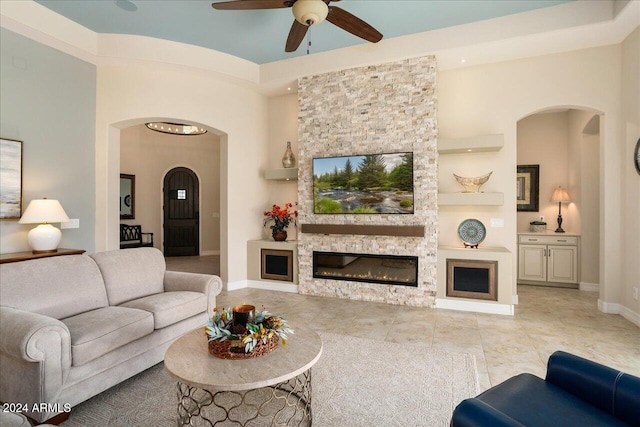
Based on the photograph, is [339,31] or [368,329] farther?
[339,31]

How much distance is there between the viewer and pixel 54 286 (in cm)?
256

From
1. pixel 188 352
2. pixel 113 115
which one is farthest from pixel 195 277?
pixel 113 115

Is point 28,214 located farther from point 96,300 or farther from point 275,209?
point 275,209

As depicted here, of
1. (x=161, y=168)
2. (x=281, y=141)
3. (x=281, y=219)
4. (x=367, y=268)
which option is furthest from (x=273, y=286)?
(x=161, y=168)

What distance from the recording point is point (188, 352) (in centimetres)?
198

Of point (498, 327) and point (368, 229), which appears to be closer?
point (498, 327)

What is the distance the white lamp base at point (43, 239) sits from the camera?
382 cm

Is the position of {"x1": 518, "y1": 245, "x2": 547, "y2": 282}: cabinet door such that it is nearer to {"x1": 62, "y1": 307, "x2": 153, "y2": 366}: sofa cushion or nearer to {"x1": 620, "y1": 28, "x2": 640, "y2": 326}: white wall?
{"x1": 620, "y1": 28, "x2": 640, "y2": 326}: white wall

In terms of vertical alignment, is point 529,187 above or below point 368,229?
above

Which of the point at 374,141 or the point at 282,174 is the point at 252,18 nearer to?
the point at 374,141

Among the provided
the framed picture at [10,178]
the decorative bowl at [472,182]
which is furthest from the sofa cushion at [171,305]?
the decorative bowl at [472,182]

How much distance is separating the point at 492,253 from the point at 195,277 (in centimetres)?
363

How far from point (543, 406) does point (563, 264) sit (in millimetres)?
5088

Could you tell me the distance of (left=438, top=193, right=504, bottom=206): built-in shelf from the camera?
4.41 metres
